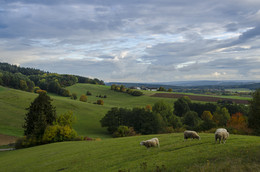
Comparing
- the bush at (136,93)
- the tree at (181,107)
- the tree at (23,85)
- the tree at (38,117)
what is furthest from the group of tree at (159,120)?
the tree at (23,85)

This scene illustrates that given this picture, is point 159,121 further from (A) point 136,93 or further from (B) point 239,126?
(A) point 136,93

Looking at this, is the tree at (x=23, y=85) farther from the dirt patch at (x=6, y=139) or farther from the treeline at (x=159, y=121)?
the treeline at (x=159, y=121)

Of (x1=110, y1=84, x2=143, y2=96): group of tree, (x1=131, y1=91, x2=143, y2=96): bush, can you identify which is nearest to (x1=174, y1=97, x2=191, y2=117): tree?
(x1=131, y1=91, x2=143, y2=96): bush

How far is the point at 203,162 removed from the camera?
13375 millimetres

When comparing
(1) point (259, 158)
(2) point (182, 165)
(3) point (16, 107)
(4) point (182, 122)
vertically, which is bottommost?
(4) point (182, 122)

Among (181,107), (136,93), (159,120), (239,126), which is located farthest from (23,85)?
(239,126)

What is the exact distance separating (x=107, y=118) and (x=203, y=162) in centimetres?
6943

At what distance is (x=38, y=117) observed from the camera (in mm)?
52344

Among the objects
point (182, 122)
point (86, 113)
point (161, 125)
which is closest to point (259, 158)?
point (161, 125)

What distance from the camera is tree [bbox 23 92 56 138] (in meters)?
51.2

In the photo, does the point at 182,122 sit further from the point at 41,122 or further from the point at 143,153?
the point at 143,153

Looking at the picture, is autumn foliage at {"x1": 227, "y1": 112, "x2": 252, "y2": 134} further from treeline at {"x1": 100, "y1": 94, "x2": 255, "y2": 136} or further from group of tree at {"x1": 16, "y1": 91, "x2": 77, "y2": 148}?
group of tree at {"x1": 16, "y1": 91, "x2": 77, "y2": 148}

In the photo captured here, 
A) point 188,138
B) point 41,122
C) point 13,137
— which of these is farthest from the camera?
point 13,137

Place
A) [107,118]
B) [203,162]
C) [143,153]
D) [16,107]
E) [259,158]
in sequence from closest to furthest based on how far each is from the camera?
[259,158] → [203,162] → [143,153] → [107,118] → [16,107]
